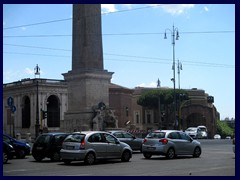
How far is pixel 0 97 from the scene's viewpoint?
12500mm

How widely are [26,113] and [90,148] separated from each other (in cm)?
6131

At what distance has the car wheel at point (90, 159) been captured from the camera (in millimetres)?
18491

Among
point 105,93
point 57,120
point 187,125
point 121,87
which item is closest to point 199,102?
point 187,125

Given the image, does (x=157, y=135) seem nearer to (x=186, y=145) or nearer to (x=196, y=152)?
(x=186, y=145)

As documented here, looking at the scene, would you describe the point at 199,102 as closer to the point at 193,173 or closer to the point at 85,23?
the point at 85,23

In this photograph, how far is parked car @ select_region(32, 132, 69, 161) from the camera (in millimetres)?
21250

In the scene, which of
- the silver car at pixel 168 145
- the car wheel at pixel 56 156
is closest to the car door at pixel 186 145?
the silver car at pixel 168 145

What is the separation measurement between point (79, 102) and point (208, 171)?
24.1m

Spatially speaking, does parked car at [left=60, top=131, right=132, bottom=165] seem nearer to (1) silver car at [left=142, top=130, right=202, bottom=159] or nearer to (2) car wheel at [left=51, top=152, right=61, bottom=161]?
(2) car wheel at [left=51, top=152, right=61, bottom=161]

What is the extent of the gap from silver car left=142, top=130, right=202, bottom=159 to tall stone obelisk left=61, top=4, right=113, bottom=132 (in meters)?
16.3

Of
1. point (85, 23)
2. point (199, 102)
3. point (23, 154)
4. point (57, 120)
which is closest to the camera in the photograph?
point (23, 154)

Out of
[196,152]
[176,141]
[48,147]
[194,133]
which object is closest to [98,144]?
[48,147]

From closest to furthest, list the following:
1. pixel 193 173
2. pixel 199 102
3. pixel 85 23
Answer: pixel 193 173
pixel 85 23
pixel 199 102

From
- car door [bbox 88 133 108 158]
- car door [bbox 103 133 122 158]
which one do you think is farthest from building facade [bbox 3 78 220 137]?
car door [bbox 88 133 108 158]
